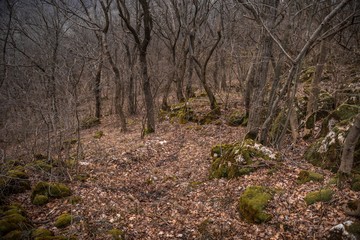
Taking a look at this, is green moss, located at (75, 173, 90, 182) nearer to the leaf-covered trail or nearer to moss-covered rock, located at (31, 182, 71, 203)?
the leaf-covered trail

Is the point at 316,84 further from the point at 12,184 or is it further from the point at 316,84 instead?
the point at 12,184

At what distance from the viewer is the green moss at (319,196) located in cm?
456

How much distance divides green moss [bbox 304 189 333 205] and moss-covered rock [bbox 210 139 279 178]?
163 cm

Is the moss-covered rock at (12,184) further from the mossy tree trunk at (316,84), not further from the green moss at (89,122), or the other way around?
the green moss at (89,122)

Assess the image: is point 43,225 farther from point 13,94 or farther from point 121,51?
point 121,51

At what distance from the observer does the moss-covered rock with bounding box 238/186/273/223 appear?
4.54 meters

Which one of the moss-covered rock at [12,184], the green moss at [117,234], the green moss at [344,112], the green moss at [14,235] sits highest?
the green moss at [344,112]

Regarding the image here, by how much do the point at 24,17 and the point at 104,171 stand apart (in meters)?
13.3

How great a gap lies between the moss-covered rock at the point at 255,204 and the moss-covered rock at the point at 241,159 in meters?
0.98

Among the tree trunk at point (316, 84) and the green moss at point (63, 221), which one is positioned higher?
the tree trunk at point (316, 84)

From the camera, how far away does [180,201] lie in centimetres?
586

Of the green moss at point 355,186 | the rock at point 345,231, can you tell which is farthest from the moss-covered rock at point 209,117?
the rock at point 345,231

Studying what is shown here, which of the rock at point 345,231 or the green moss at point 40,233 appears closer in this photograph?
the rock at point 345,231

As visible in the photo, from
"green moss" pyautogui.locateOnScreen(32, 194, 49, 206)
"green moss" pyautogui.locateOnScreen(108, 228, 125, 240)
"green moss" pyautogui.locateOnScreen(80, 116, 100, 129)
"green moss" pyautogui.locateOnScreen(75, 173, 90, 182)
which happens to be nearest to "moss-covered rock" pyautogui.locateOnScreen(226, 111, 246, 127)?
"green moss" pyautogui.locateOnScreen(75, 173, 90, 182)
